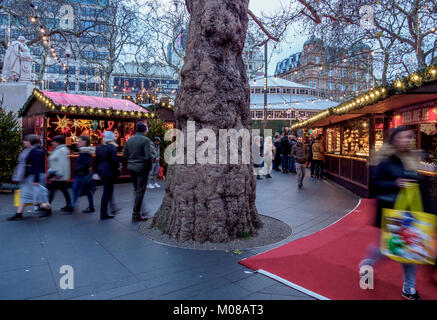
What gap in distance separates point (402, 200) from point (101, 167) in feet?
18.3

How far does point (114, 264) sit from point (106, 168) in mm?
2941

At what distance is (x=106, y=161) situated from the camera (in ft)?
21.6

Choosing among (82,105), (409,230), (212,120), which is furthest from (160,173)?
(409,230)

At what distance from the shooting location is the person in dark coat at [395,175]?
3119mm

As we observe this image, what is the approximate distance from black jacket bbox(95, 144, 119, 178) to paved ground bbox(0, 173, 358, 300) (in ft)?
3.30

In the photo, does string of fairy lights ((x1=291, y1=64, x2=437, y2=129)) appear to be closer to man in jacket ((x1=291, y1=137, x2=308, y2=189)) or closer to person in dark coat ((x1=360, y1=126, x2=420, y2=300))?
man in jacket ((x1=291, y1=137, x2=308, y2=189))

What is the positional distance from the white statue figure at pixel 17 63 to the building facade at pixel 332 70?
14839 millimetres

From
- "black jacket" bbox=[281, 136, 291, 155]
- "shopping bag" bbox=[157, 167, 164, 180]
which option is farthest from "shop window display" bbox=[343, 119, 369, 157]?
"shopping bag" bbox=[157, 167, 164, 180]

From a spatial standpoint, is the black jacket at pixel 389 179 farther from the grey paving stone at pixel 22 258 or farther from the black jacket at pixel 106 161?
the black jacket at pixel 106 161

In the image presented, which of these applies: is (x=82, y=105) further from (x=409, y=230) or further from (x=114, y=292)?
(x=409, y=230)

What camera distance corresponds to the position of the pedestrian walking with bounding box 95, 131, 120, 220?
653 centimetres

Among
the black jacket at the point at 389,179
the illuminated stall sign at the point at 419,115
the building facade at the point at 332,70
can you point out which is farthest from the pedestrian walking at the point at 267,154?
the black jacket at the point at 389,179

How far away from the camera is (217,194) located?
203 inches

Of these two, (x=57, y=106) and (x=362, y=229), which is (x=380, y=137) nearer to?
(x=362, y=229)
